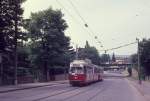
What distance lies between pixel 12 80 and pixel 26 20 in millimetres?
7580

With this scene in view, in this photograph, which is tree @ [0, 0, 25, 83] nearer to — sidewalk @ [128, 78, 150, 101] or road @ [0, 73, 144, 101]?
road @ [0, 73, 144, 101]

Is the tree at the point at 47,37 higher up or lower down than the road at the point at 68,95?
higher up

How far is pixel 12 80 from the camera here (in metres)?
49.1

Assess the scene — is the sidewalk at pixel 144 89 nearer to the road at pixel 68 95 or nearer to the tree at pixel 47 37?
the road at pixel 68 95

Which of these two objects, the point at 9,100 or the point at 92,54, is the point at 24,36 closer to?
the point at 9,100

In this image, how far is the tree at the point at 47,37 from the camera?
65.6 m

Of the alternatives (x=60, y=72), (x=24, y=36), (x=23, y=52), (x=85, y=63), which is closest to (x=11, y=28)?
(x=24, y=36)

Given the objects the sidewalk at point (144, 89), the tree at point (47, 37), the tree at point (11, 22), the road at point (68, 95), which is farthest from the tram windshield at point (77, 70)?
the tree at point (47, 37)

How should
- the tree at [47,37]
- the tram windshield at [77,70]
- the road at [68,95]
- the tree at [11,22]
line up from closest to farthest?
the road at [68,95], the tree at [11,22], the tram windshield at [77,70], the tree at [47,37]

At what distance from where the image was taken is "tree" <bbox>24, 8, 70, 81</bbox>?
215 ft

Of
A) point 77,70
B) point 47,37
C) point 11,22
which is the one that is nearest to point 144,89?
point 77,70

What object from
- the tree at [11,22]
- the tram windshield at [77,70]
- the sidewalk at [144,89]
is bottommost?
the sidewalk at [144,89]

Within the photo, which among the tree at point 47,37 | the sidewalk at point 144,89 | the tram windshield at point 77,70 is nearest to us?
the sidewalk at point 144,89

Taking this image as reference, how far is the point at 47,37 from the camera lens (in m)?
66.6
